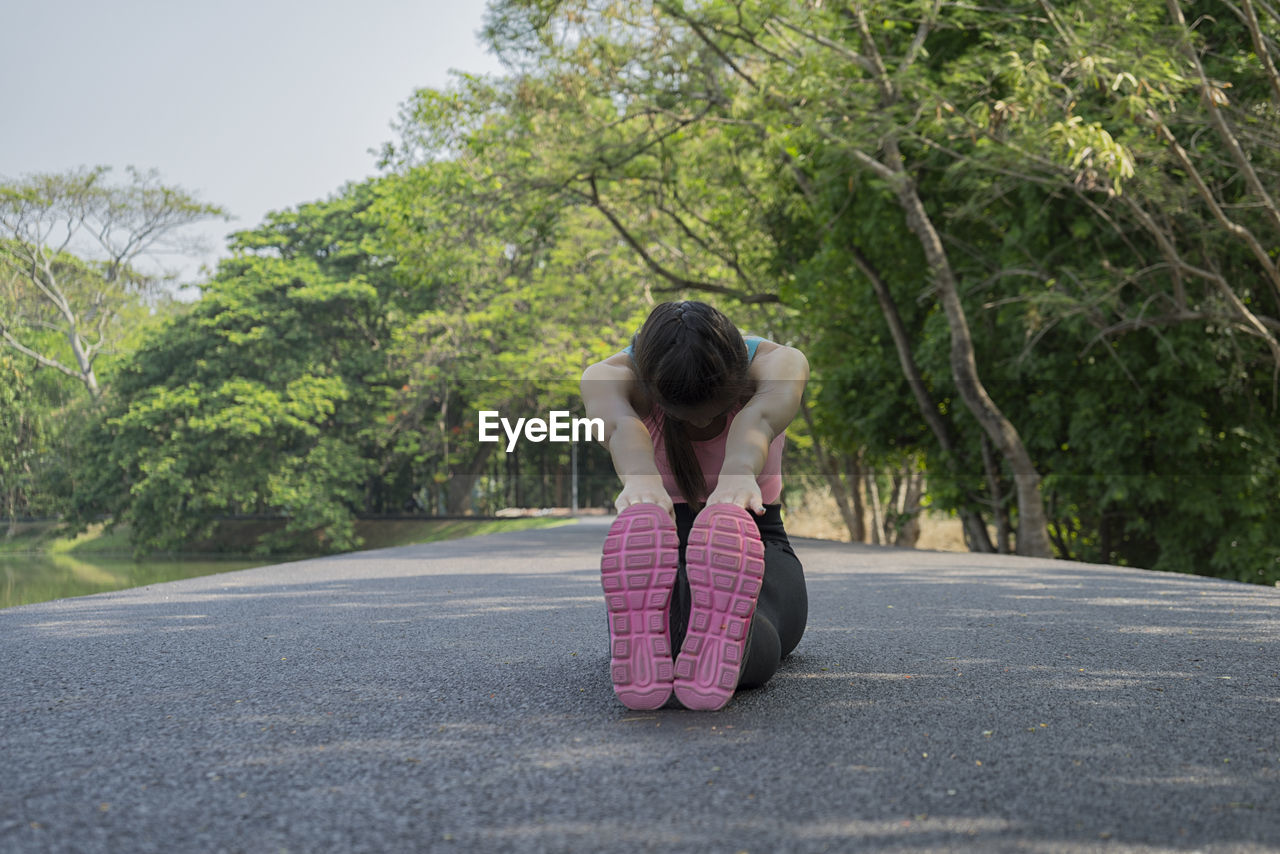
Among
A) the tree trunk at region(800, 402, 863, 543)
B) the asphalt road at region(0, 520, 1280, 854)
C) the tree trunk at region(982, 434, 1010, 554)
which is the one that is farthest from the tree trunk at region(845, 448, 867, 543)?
the asphalt road at region(0, 520, 1280, 854)

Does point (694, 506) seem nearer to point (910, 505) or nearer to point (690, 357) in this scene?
point (690, 357)

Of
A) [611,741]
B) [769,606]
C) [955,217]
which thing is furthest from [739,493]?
[955,217]

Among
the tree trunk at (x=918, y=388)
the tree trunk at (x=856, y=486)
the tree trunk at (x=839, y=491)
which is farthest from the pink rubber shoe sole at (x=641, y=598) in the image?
the tree trunk at (x=839, y=491)

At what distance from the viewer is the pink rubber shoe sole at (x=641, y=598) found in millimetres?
2168

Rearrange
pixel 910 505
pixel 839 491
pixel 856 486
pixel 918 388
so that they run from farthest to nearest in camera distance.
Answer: pixel 910 505, pixel 839 491, pixel 856 486, pixel 918 388

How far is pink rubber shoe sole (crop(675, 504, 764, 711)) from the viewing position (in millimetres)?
2152

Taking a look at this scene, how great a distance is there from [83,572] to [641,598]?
66.4 ft

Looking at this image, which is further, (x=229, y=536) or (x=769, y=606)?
(x=229, y=536)

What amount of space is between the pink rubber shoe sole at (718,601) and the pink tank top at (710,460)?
423mm

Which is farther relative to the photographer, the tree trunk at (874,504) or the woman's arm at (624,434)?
the tree trunk at (874,504)

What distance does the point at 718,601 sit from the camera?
217cm

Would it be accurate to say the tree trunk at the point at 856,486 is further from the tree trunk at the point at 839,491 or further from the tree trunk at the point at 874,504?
the tree trunk at the point at 874,504

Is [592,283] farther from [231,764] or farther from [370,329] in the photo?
[231,764]

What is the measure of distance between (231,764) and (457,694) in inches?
29.8
